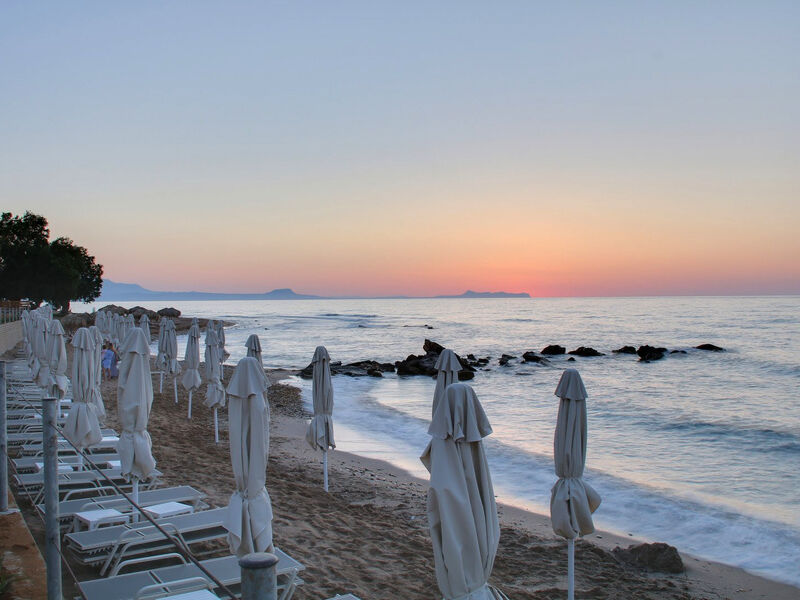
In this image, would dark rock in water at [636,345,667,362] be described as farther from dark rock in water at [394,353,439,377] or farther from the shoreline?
the shoreline

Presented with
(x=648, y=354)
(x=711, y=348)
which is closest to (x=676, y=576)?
(x=648, y=354)

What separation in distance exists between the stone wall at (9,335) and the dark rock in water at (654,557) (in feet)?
95.3

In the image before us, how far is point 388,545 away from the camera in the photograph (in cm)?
825

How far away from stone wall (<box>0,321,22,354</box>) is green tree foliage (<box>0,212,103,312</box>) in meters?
15.7

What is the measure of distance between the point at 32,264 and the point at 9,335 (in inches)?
929

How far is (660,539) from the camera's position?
391 inches

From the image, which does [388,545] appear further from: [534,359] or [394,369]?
[534,359]

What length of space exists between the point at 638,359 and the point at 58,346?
38603 millimetres

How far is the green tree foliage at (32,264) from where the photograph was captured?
168 ft

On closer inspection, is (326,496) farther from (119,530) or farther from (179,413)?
(179,413)

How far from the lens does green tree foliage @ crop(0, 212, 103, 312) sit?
51125 mm

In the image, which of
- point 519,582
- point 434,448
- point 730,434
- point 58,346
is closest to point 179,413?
point 58,346

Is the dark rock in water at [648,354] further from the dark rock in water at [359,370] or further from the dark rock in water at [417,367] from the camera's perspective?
the dark rock in water at [359,370]

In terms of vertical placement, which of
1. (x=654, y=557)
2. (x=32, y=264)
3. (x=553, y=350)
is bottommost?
(x=553, y=350)
